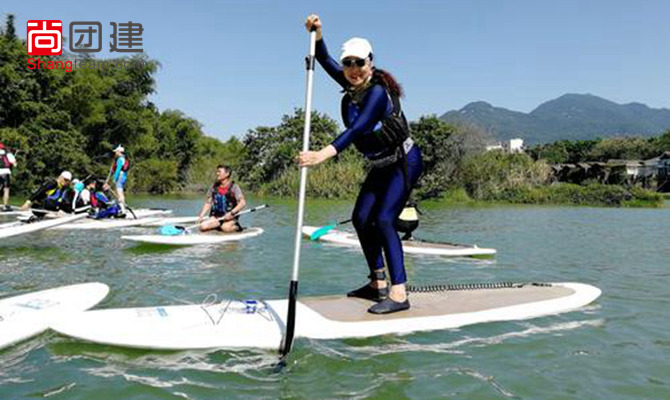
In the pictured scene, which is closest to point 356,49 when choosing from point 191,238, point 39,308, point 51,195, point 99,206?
point 39,308

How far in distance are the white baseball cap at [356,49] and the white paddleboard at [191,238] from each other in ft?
20.5

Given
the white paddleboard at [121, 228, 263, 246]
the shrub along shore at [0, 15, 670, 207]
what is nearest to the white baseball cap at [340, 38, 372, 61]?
the white paddleboard at [121, 228, 263, 246]

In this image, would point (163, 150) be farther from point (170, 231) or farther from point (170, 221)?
point (170, 231)

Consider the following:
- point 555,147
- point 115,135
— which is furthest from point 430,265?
point 555,147

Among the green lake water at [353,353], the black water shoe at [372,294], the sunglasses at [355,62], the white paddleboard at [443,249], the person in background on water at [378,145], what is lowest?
the green lake water at [353,353]

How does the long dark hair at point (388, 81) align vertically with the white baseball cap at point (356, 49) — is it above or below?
below

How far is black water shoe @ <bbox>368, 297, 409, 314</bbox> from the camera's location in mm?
4277

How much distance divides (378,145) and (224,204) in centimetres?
687

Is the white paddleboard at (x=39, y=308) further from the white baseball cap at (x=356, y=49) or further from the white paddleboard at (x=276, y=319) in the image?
the white baseball cap at (x=356, y=49)

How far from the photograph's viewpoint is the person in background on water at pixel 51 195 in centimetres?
1103

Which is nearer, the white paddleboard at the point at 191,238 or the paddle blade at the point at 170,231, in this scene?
the white paddleboard at the point at 191,238

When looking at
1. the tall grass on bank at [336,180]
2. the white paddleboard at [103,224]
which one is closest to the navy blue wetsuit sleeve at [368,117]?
the white paddleboard at [103,224]

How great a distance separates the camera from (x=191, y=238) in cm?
952

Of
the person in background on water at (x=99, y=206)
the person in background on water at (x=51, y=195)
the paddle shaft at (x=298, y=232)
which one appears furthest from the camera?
the person in background on water at (x=99, y=206)
